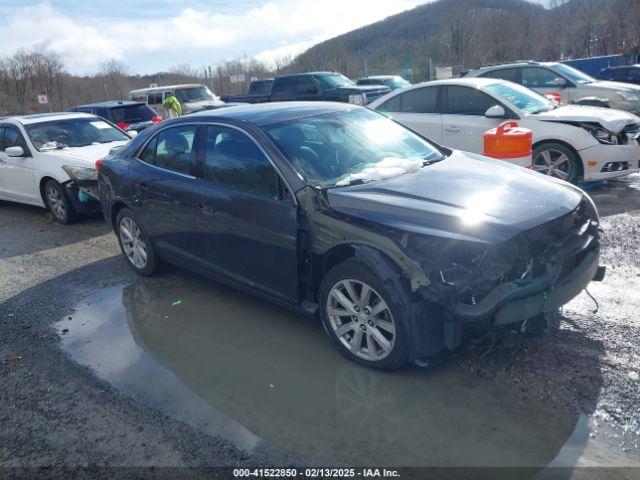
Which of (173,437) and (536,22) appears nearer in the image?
(173,437)

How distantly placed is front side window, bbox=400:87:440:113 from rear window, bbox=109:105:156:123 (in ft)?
24.2

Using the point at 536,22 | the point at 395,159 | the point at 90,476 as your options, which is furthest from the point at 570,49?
the point at 90,476

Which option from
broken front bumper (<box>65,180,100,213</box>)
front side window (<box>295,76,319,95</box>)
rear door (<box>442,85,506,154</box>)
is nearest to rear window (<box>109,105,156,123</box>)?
front side window (<box>295,76,319,95</box>)

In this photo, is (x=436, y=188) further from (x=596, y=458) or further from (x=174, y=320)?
(x=174, y=320)

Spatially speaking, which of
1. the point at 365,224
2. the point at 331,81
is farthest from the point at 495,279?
the point at 331,81

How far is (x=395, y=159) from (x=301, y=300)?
142 centimetres

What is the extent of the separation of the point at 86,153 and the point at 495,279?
7192 millimetres

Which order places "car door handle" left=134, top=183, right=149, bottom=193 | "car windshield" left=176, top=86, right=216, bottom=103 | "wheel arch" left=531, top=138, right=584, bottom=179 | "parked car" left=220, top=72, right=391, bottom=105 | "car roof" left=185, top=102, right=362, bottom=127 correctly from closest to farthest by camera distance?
"car roof" left=185, top=102, right=362, bottom=127, "car door handle" left=134, top=183, right=149, bottom=193, "wheel arch" left=531, top=138, right=584, bottom=179, "parked car" left=220, top=72, right=391, bottom=105, "car windshield" left=176, top=86, right=216, bottom=103

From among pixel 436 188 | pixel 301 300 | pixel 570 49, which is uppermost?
pixel 570 49

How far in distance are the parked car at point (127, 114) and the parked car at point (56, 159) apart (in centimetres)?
391

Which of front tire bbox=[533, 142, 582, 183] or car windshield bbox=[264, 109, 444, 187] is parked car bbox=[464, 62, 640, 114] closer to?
front tire bbox=[533, 142, 582, 183]

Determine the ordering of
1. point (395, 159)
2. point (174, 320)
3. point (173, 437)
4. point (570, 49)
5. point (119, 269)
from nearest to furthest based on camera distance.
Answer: point (173, 437) < point (395, 159) < point (174, 320) < point (119, 269) < point (570, 49)

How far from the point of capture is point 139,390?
3914mm

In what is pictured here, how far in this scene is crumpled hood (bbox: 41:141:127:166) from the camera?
8.40 meters
